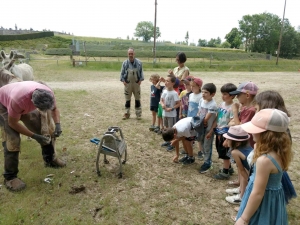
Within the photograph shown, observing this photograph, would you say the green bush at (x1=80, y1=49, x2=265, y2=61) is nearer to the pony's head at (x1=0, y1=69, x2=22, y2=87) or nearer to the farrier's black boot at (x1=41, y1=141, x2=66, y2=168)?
the pony's head at (x1=0, y1=69, x2=22, y2=87)

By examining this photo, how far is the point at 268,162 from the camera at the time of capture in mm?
1654

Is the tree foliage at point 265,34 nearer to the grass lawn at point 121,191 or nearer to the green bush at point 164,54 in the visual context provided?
the green bush at point 164,54

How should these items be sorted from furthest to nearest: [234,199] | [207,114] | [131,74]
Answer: [131,74], [207,114], [234,199]

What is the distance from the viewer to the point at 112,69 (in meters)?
20.5

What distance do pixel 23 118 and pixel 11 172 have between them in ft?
2.55

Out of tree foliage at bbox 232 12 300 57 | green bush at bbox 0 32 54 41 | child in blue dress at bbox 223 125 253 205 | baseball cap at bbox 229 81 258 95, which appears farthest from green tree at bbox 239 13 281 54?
child in blue dress at bbox 223 125 253 205

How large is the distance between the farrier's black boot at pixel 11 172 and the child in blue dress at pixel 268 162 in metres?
2.93

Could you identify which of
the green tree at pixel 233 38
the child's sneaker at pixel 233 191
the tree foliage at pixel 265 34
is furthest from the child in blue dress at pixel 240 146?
the green tree at pixel 233 38

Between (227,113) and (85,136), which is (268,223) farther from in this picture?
(85,136)

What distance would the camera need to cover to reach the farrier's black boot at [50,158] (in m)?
3.77

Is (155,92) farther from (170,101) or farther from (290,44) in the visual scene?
(290,44)

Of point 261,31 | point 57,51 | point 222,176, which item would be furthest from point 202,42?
point 222,176

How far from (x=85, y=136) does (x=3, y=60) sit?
4.27 m

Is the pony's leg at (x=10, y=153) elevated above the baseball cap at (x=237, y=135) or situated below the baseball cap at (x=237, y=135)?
below
